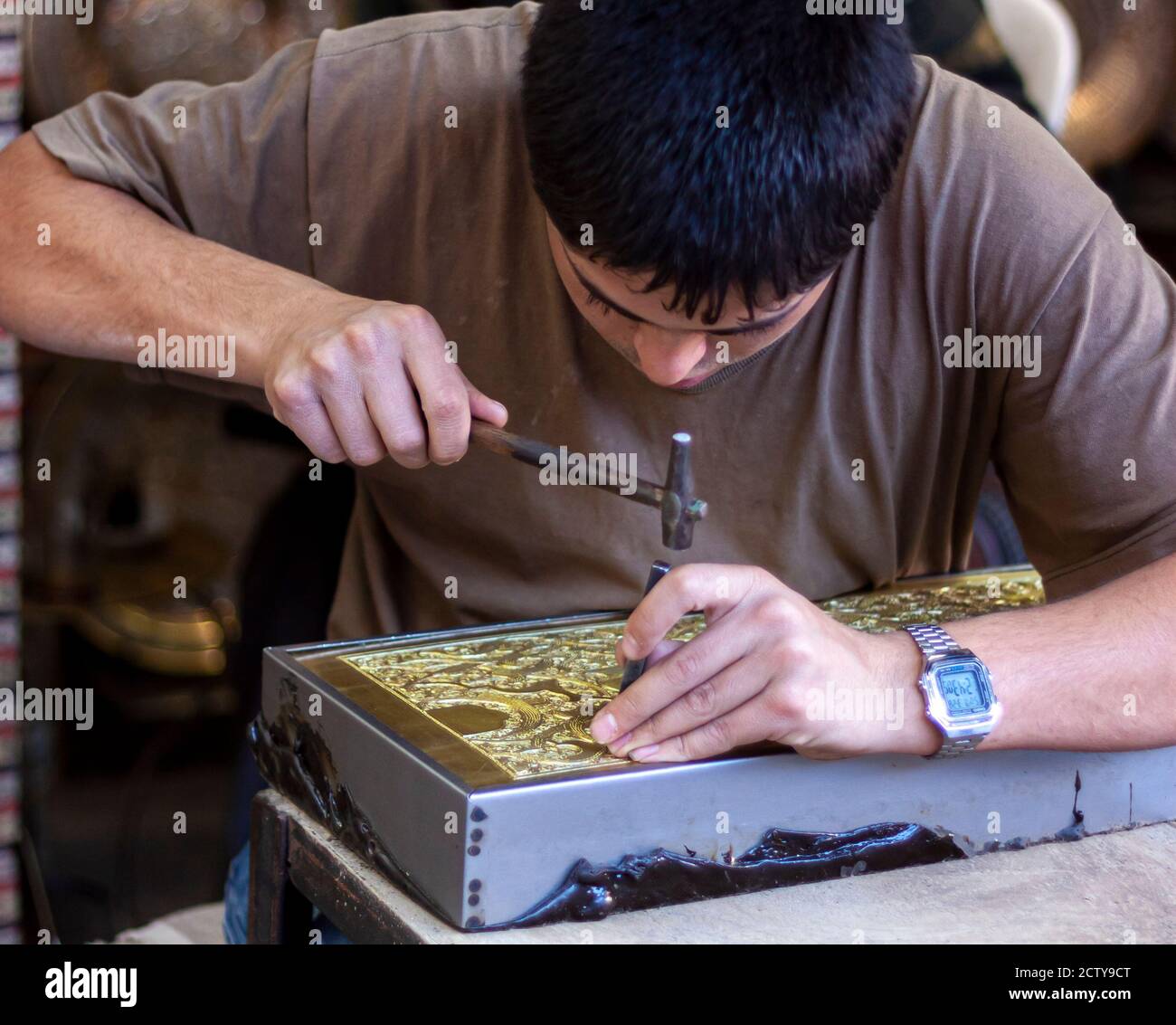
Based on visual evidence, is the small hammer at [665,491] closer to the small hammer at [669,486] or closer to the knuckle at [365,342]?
the small hammer at [669,486]

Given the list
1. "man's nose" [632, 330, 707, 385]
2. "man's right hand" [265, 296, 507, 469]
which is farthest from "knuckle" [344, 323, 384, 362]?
"man's nose" [632, 330, 707, 385]

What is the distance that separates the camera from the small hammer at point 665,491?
1.20m

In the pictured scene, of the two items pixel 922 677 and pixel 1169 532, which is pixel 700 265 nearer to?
pixel 922 677

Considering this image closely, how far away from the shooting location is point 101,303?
147 cm

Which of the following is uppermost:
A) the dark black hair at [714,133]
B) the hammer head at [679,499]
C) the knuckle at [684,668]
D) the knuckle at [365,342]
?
the dark black hair at [714,133]

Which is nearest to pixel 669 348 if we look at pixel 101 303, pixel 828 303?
pixel 828 303

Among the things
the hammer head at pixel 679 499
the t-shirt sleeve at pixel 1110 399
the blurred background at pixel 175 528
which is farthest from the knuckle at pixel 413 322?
the blurred background at pixel 175 528

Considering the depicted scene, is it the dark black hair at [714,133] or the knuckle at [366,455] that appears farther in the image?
the knuckle at [366,455]

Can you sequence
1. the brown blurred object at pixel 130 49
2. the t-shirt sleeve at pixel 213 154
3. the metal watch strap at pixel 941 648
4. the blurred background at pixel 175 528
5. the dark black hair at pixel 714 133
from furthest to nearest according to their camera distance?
the blurred background at pixel 175 528 < the brown blurred object at pixel 130 49 < the t-shirt sleeve at pixel 213 154 < the metal watch strap at pixel 941 648 < the dark black hair at pixel 714 133

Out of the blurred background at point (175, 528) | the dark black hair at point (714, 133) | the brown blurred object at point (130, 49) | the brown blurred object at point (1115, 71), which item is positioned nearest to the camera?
the dark black hair at point (714, 133)

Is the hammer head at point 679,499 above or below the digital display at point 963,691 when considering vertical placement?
above

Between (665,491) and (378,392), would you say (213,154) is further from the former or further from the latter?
(665,491)

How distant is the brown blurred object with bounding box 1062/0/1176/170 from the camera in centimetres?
280

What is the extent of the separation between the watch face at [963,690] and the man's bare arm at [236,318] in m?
0.44
